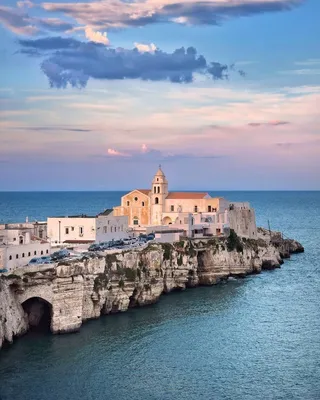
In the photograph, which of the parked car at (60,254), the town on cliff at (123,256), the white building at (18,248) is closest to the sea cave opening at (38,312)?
the town on cliff at (123,256)

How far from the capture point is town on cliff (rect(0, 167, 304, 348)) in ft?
169

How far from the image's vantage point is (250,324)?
56.1 meters

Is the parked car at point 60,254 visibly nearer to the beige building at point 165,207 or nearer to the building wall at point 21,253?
the building wall at point 21,253

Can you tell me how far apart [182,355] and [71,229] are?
26.0 meters

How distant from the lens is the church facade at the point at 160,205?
90438mm

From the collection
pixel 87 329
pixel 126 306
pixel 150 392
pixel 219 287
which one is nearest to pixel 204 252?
pixel 219 287

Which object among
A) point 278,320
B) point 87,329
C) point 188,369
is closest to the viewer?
point 188,369

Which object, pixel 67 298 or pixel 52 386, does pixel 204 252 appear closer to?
pixel 67 298

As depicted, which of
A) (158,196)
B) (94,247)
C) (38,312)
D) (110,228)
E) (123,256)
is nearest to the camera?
(38,312)

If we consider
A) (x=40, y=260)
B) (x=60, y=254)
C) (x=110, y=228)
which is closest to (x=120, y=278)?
(x=60, y=254)

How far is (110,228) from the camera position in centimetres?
7319

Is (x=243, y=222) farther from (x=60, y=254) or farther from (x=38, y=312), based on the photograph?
(x=38, y=312)

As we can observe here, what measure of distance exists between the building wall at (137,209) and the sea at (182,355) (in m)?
26.4

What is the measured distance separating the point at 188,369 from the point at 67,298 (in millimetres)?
12332
